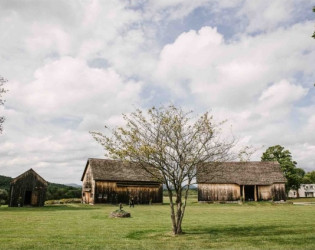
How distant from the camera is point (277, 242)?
41.7ft

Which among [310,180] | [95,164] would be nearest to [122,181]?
[95,164]

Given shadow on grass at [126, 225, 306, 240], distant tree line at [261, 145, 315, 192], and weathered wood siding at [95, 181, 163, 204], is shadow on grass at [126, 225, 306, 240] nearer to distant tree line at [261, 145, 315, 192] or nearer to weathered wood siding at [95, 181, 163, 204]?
weathered wood siding at [95, 181, 163, 204]

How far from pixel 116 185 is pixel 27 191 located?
1335 centimetres

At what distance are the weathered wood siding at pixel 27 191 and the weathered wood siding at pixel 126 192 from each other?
27.0ft

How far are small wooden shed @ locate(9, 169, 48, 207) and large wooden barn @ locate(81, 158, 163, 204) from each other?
7.78 meters

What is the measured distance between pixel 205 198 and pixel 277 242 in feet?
137

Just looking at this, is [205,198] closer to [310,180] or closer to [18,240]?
[18,240]

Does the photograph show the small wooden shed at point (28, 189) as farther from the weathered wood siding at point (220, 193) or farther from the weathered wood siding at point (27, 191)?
the weathered wood siding at point (220, 193)

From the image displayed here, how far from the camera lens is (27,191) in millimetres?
44125

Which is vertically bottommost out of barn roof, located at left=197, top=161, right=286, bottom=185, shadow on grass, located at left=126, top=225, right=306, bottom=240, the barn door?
shadow on grass, located at left=126, top=225, right=306, bottom=240

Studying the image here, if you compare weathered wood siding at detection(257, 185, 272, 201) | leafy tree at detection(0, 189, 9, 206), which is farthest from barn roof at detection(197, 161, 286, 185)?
leafy tree at detection(0, 189, 9, 206)

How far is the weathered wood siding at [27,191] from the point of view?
42.0 meters

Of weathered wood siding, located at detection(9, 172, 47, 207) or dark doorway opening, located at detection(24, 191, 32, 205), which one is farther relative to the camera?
dark doorway opening, located at detection(24, 191, 32, 205)

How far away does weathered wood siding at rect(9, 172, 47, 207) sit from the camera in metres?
42.0
